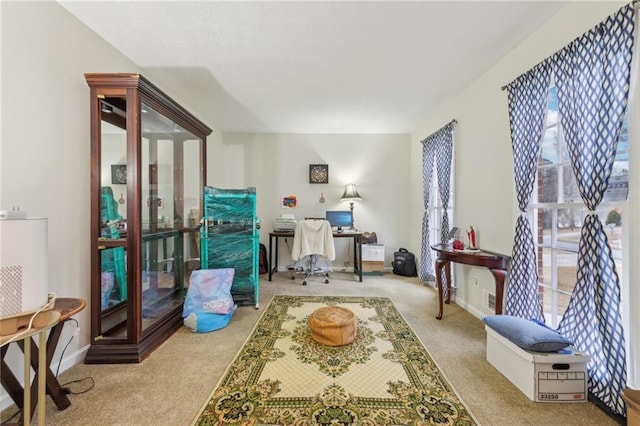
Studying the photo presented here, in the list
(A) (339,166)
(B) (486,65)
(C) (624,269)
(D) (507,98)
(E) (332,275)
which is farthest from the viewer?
(A) (339,166)

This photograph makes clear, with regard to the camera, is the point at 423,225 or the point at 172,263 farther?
the point at 423,225

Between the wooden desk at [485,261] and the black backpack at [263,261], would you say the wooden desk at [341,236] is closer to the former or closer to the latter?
the black backpack at [263,261]

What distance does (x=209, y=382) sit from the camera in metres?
1.61

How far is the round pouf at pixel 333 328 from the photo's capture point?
6.59ft

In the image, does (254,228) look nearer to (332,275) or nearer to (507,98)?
(332,275)

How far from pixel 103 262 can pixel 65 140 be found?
3.08 ft

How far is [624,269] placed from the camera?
1.36 metres

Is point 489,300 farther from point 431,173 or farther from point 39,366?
point 39,366

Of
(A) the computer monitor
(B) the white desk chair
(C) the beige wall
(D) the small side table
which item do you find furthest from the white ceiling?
(D) the small side table

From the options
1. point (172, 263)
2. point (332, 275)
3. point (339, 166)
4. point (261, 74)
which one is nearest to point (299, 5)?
point (261, 74)

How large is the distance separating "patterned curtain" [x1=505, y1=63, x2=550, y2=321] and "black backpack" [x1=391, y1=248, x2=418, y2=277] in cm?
206

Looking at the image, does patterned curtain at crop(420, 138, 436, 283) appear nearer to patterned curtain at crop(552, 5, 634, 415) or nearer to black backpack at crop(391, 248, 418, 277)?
black backpack at crop(391, 248, 418, 277)

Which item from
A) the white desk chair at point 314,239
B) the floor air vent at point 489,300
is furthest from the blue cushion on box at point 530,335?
the white desk chair at point 314,239

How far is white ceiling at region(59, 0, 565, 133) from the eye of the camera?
1.68m
